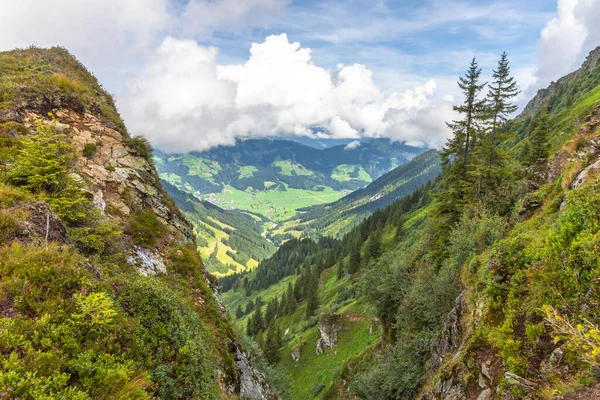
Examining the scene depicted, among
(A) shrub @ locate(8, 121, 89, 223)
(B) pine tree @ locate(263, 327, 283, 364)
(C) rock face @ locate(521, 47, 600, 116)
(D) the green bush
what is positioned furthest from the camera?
(C) rock face @ locate(521, 47, 600, 116)

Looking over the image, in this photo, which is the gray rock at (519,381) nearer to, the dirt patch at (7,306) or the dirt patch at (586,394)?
the dirt patch at (586,394)

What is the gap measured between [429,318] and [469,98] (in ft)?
75.0

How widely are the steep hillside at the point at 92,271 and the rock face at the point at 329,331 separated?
38727 millimetres

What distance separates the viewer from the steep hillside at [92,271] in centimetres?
705

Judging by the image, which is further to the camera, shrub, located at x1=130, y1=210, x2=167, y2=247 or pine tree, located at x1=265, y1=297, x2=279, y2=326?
pine tree, located at x1=265, y1=297, x2=279, y2=326

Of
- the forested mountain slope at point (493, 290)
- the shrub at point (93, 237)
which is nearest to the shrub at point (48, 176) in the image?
the shrub at point (93, 237)

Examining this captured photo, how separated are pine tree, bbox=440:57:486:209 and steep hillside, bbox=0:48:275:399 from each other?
2773 cm

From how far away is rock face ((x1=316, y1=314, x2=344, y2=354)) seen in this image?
187 feet

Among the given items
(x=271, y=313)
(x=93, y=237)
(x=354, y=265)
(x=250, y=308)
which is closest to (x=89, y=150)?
(x=93, y=237)

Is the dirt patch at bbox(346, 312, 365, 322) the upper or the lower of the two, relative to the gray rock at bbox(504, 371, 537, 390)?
lower

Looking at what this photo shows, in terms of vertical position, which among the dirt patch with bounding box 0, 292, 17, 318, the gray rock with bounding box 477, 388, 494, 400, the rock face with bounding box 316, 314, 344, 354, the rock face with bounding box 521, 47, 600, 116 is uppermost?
the rock face with bounding box 521, 47, 600, 116

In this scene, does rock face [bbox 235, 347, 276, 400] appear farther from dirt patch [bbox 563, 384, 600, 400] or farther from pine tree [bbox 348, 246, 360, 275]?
pine tree [bbox 348, 246, 360, 275]

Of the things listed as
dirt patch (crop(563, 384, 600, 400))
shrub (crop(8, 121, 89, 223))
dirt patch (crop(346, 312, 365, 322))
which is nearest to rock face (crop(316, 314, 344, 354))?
dirt patch (crop(346, 312, 365, 322))

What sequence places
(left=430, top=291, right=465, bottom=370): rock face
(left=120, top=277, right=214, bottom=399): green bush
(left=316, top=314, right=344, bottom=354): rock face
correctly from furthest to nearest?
(left=316, top=314, right=344, bottom=354): rock face < (left=430, top=291, right=465, bottom=370): rock face < (left=120, top=277, right=214, bottom=399): green bush
